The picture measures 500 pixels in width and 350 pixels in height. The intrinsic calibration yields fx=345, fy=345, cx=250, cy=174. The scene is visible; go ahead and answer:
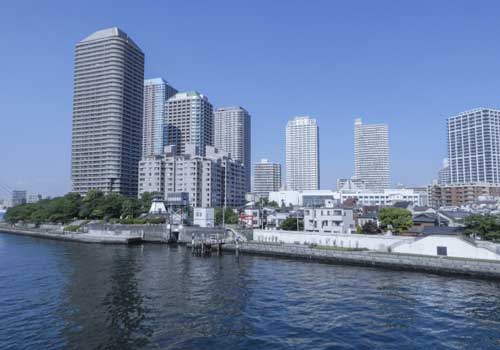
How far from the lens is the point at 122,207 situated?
122688mm

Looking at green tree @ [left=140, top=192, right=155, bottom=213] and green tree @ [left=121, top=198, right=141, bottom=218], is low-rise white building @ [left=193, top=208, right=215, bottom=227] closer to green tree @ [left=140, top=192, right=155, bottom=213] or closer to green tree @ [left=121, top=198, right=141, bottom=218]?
green tree @ [left=121, top=198, right=141, bottom=218]

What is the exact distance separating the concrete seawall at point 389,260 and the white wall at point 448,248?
274cm

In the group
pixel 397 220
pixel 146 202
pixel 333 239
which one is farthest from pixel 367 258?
pixel 146 202

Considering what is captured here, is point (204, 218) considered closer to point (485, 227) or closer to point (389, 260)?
point (389, 260)

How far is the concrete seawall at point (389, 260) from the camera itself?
47.1m

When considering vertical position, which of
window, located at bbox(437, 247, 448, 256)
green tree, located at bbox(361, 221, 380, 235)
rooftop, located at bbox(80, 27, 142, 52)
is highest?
rooftop, located at bbox(80, 27, 142, 52)

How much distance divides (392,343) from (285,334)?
25.6ft

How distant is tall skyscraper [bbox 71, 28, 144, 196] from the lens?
586ft

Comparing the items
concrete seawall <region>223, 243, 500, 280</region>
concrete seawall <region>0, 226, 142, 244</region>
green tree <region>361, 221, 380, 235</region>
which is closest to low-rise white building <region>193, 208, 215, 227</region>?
concrete seawall <region>0, 226, 142, 244</region>

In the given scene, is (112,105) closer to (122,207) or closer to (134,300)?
(122,207)

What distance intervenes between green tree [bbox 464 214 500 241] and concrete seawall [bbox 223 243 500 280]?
8508mm

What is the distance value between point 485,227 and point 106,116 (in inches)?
6843

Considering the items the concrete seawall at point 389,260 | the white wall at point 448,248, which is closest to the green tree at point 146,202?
the concrete seawall at point 389,260

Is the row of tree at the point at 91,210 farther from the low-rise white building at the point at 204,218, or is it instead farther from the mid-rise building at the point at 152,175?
the low-rise white building at the point at 204,218
